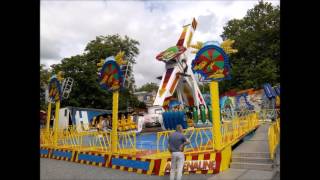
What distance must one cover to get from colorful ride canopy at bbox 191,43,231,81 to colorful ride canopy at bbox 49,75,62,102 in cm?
865

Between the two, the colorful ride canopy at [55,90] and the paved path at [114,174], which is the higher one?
the colorful ride canopy at [55,90]

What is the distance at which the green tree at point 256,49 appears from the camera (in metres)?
38.1

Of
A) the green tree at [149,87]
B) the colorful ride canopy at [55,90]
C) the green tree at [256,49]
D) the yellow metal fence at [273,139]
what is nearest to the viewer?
the yellow metal fence at [273,139]

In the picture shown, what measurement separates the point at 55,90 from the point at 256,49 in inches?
1241

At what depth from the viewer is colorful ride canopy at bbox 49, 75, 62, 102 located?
1638cm

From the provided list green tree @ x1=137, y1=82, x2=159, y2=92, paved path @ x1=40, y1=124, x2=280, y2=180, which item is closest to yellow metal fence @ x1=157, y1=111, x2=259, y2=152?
paved path @ x1=40, y1=124, x2=280, y2=180

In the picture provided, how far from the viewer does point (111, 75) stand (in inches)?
482

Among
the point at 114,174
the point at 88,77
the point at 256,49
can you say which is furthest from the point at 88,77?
the point at 114,174

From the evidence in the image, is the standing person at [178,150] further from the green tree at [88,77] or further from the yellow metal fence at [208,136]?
the green tree at [88,77]

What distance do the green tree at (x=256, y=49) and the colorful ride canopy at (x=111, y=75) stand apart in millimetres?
28667

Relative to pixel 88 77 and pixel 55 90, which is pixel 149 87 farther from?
pixel 55 90

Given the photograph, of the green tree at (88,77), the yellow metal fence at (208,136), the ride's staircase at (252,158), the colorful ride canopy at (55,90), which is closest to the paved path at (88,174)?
the ride's staircase at (252,158)

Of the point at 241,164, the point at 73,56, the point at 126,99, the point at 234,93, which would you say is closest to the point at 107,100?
the point at 126,99
